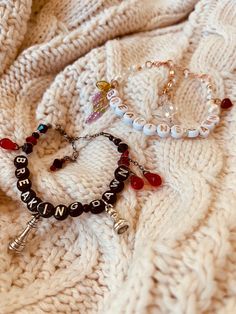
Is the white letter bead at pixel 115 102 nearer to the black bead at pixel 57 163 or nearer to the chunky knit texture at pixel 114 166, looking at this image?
the chunky knit texture at pixel 114 166

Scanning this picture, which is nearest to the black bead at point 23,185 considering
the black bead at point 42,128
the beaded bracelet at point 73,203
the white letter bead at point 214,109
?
the beaded bracelet at point 73,203

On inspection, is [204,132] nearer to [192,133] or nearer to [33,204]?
[192,133]

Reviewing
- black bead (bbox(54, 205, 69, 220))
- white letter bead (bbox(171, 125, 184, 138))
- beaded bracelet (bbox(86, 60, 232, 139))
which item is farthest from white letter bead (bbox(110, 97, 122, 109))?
black bead (bbox(54, 205, 69, 220))

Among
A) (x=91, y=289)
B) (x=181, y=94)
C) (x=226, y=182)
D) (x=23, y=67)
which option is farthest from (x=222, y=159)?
(x=23, y=67)

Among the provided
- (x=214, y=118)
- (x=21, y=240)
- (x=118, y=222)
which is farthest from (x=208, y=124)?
(x=21, y=240)

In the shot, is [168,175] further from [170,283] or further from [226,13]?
[226,13]

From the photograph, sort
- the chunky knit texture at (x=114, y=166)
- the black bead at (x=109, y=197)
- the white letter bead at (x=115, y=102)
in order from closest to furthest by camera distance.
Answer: the chunky knit texture at (x=114, y=166) < the black bead at (x=109, y=197) < the white letter bead at (x=115, y=102)

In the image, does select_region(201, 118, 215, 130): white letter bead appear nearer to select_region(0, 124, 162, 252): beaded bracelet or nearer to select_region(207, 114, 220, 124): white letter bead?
select_region(207, 114, 220, 124): white letter bead
